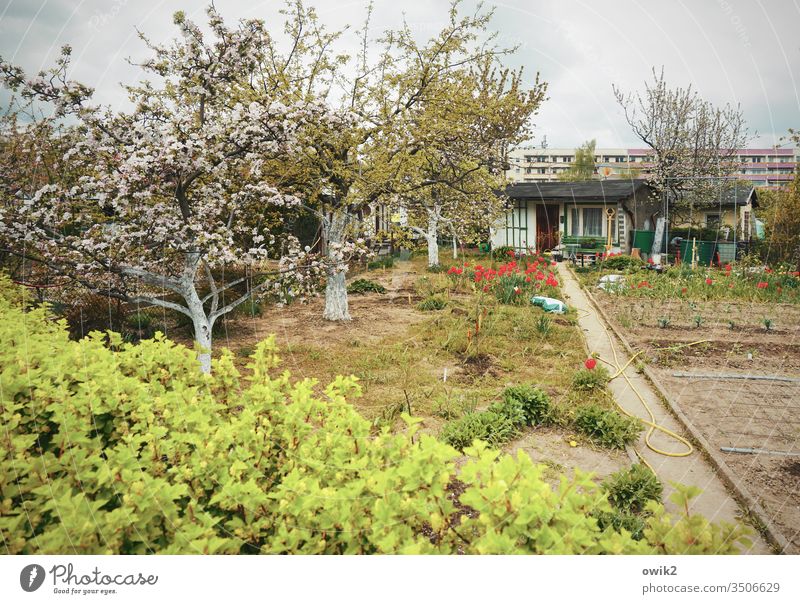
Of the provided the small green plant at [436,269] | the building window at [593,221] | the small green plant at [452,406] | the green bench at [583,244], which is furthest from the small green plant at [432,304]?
the building window at [593,221]

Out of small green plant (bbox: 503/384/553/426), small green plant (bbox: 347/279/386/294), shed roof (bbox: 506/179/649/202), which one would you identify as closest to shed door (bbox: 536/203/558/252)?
shed roof (bbox: 506/179/649/202)

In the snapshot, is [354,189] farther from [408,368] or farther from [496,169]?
[496,169]

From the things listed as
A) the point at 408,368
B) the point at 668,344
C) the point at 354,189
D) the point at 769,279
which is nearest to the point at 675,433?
the point at 408,368

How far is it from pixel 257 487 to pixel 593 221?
24.6 meters

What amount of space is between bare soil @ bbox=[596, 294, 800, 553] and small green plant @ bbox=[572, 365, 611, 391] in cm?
87

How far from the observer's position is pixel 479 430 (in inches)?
203

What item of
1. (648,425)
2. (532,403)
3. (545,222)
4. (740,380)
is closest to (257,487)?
(532,403)

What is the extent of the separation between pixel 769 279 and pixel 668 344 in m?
6.16

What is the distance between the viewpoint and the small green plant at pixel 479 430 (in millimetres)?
5023

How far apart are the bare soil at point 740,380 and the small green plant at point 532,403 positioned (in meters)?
1.59

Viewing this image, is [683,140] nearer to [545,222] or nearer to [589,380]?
[545,222]

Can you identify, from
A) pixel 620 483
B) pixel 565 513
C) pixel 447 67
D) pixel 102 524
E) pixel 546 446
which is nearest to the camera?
pixel 565 513

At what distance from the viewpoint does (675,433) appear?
17.2 ft

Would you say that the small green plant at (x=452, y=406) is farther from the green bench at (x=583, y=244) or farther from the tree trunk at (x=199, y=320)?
the green bench at (x=583, y=244)
